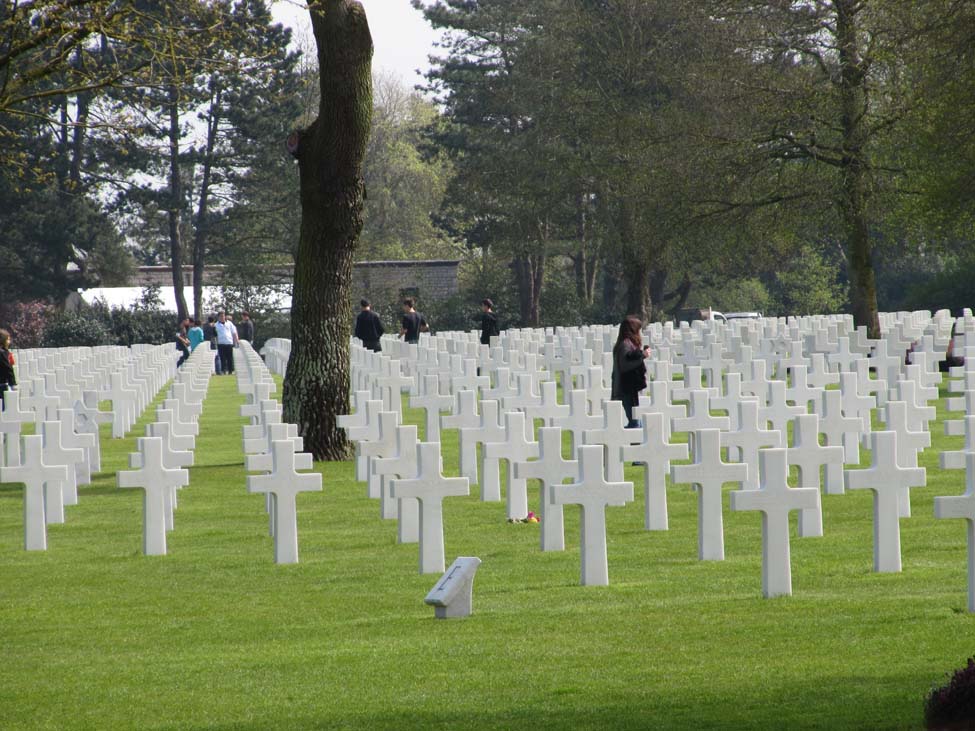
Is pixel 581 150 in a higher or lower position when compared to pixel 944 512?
higher

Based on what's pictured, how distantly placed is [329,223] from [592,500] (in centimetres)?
944

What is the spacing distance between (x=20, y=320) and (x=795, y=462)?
50.1 m

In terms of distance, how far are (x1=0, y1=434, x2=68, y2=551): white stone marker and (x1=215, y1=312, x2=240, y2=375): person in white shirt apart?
99.0 feet

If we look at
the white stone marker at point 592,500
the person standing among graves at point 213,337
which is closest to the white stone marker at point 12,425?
the white stone marker at point 592,500

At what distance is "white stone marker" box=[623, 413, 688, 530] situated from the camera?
11070 millimetres

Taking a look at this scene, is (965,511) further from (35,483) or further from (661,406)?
(35,483)

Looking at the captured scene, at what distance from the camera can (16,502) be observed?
603 inches

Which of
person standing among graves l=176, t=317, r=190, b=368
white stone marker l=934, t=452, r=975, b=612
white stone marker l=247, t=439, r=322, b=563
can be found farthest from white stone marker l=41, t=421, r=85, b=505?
person standing among graves l=176, t=317, r=190, b=368

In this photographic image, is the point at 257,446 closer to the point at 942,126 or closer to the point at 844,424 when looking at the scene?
the point at 844,424

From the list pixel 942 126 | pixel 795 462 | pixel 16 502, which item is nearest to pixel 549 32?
pixel 942 126

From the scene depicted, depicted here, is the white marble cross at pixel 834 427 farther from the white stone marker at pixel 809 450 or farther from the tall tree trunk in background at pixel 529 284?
the tall tree trunk in background at pixel 529 284

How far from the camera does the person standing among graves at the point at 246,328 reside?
52.8 m

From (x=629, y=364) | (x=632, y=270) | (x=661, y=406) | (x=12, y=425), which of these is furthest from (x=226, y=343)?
(x=661, y=406)

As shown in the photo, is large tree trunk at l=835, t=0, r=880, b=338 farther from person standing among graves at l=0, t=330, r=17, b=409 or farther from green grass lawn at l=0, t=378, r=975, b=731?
green grass lawn at l=0, t=378, r=975, b=731
